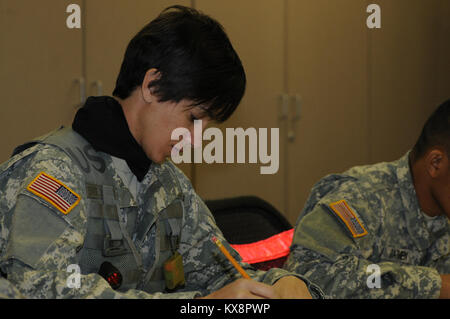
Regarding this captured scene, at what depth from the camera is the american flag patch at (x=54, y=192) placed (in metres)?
0.93

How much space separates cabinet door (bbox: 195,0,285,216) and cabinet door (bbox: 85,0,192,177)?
415mm

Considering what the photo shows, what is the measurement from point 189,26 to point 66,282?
548 millimetres

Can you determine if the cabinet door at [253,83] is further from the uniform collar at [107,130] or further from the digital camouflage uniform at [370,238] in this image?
the uniform collar at [107,130]

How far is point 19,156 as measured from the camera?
1.02m

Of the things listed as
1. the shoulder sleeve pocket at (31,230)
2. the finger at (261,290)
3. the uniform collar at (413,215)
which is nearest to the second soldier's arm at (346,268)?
the uniform collar at (413,215)

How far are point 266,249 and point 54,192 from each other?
0.72 m

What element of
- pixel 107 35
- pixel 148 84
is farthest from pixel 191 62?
pixel 107 35

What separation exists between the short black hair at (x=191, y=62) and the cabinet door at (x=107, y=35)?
1421mm

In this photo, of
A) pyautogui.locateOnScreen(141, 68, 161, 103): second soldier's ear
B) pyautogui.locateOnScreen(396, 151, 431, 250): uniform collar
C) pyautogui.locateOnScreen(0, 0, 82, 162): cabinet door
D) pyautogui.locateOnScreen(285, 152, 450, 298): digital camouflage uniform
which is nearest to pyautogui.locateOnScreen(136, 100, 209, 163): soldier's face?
pyautogui.locateOnScreen(141, 68, 161, 103): second soldier's ear

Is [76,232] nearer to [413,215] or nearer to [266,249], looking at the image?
[266,249]

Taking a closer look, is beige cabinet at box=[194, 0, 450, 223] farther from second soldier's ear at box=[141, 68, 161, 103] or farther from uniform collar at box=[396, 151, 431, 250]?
second soldier's ear at box=[141, 68, 161, 103]

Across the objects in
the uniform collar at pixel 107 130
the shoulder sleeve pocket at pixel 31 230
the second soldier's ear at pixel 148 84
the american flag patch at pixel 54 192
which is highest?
the second soldier's ear at pixel 148 84

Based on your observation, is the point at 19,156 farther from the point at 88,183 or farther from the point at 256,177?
the point at 256,177
